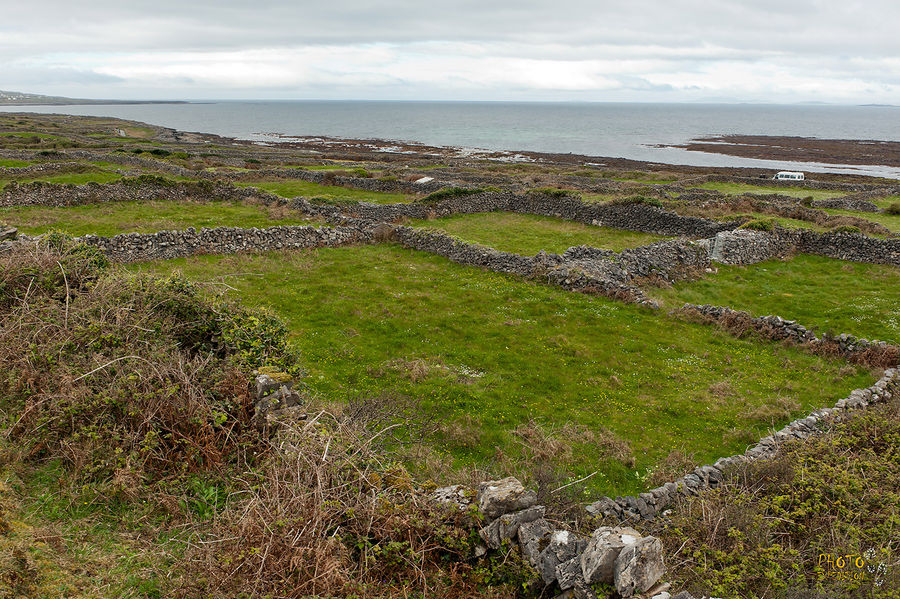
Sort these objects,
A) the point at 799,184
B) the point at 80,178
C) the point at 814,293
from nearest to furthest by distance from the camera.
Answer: the point at 814,293
the point at 80,178
the point at 799,184

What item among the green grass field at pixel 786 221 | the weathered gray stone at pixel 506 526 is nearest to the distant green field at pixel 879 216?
the green grass field at pixel 786 221

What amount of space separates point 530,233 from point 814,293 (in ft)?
46.6

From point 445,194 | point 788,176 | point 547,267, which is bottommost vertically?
point 547,267

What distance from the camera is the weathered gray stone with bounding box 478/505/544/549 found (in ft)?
19.7

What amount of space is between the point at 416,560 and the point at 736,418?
8.88 metres

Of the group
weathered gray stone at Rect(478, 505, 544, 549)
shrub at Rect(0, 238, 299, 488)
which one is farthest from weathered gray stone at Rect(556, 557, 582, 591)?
shrub at Rect(0, 238, 299, 488)

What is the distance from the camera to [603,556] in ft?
17.1

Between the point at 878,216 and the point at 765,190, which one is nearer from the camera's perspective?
the point at 878,216

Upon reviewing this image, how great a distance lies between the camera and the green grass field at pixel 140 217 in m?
26.1

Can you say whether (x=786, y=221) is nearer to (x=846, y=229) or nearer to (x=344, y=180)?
(x=846, y=229)

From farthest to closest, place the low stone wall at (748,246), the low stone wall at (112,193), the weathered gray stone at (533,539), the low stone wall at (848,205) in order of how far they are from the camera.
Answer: the low stone wall at (848,205) → the low stone wall at (112,193) → the low stone wall at (748,246) → the weathered gray stone at (533,539)

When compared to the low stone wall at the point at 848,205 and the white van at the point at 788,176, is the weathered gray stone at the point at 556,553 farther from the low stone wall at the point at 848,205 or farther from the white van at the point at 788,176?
the white van at the point at 788,176

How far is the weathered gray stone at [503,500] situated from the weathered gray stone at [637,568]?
1.36 metres

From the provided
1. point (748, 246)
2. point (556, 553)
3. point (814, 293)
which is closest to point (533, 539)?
point (556, 553)
